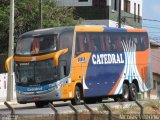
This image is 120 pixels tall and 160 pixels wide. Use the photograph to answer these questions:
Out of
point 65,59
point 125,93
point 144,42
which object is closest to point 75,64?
point 65,59

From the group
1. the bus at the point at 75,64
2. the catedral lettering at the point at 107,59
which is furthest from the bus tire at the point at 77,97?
the catedral lettering at the point at 107,59

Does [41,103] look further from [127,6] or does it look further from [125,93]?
[127,6]

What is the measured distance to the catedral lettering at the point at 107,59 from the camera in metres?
31.2

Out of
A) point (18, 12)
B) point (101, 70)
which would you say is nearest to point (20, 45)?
point (101, 70)

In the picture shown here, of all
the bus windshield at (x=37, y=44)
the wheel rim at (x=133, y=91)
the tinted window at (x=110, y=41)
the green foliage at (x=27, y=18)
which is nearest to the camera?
the bus windshield at (x=37, y=44)

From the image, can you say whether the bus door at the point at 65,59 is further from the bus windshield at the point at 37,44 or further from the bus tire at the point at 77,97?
the bus tire at the point at 77,97

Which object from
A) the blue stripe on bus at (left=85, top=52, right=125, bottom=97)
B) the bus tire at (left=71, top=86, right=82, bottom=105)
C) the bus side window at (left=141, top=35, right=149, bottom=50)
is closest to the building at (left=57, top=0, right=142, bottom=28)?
the bus side window at (left=141, top=35, right=149, bottom=50)

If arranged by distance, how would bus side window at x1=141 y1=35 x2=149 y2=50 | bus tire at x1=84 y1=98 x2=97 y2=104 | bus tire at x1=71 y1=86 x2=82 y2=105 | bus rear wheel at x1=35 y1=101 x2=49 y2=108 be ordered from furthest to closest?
1. bus side window at x1=141 y1=35 x2=149 y2=50
2. bus tire at x1=84 y1=98 x2=97 y2=104
3. bus rear wheel at x1=35 y1=101 x2=49 y2=108
4. bus tire at x1=71 y1=86 x2=82 y2=105

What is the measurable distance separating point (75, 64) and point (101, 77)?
2739mm

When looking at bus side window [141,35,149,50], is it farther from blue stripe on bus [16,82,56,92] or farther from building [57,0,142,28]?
building [57,0,142,28]

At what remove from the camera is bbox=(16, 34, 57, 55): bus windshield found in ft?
95.0

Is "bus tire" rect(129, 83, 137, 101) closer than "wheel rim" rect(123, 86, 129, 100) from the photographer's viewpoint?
No

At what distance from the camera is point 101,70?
31938 mm

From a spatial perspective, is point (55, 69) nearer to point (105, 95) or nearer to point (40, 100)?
point (40, 100)
